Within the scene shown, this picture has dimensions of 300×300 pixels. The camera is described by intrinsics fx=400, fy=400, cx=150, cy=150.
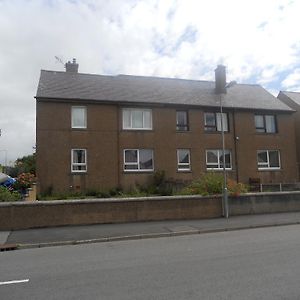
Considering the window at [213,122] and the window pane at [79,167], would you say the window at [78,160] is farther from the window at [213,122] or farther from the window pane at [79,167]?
the window at [213,122]

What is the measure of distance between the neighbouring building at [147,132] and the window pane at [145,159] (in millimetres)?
70

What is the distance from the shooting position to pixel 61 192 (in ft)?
82.8

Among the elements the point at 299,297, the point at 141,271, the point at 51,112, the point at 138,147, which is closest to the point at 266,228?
the point at 141,271

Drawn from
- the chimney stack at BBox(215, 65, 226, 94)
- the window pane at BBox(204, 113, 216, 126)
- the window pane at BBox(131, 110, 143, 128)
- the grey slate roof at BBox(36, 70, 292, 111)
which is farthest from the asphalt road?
the chimney stack at BBox(215, 65, 226, 94)

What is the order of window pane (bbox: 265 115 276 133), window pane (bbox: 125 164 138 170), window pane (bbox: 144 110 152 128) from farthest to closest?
window pane (bbox: 265 115 276 133)
window pane (bbox: 144 110 152 128)
window pane (bbox: 125 164 138 170)

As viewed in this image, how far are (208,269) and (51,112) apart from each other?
20.5m

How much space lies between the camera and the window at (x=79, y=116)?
1057 inches

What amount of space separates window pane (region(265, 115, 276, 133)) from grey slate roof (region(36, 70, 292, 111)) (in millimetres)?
878

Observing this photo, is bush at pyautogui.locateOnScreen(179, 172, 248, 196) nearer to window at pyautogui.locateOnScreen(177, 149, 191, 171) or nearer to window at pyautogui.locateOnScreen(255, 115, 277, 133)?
window at pyautogui.locateOnScreen(177, 149, 191, 171)

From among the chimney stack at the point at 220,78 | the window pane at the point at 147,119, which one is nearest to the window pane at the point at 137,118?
the window pane at the point at 147,119

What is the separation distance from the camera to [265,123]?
103 ft

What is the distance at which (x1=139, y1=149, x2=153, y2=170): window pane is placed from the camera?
2775 centimetres

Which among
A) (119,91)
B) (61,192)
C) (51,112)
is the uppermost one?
(119,91)

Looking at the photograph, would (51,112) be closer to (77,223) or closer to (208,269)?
(77,223)
